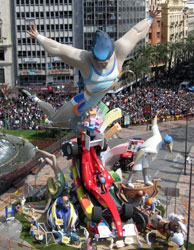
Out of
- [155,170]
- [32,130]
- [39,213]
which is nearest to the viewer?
[39,213]

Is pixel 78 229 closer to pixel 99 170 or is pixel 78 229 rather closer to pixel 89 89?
pixel 99 170

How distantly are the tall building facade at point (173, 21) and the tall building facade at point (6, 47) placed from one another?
41.6m

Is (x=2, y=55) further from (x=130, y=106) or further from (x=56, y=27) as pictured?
(x=130, y=106)

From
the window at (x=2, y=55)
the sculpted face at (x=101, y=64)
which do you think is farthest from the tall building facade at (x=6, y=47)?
the sculpted face at (x=101, y=64)

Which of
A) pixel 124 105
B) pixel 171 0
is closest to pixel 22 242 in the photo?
pixel 124 105

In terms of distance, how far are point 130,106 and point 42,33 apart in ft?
87.2

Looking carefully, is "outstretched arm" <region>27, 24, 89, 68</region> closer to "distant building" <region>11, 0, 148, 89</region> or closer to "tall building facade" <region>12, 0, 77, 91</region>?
"distant building" <region>11, 0, 148, 89</region>

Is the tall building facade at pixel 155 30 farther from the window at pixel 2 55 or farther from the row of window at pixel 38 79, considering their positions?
the window at pixel 2 55

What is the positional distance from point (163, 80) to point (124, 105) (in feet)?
91.9

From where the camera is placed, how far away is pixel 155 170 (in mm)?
43688

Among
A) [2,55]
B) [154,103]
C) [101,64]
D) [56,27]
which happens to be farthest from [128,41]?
[2,55]

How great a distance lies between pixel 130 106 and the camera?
63250 millimetres

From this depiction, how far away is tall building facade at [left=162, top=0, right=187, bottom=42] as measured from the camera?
4336 inches

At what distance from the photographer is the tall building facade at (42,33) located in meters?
79.5
